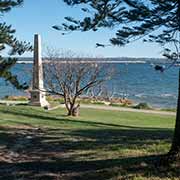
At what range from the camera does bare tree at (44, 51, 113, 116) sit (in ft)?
102

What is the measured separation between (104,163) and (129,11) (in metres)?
2.98

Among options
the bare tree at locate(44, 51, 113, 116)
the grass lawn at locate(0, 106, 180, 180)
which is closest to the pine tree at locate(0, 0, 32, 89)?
the grass lawn at locate(0, 106, 180, 180)

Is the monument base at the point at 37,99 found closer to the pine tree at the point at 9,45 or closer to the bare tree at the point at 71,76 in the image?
the bare tree at the point at 71,76

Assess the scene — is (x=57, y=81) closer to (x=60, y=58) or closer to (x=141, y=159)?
(x=60, y=58)

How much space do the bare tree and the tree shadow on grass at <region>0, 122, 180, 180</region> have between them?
648 inches

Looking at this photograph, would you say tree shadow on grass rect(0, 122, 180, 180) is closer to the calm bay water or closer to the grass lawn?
the grass lawn

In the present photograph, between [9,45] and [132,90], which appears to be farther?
[132,90]

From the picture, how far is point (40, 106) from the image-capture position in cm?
3375

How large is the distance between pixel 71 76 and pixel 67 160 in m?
22.0

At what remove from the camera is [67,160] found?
973cm

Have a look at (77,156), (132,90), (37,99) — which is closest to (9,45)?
(77,156)

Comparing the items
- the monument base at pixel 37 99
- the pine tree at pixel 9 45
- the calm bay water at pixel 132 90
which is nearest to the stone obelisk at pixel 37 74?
the monument base at pixel 37 99

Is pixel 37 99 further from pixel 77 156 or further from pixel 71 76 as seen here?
pixel 77 156

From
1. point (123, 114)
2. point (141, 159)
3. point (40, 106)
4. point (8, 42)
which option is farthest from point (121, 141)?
point (40, 106)
